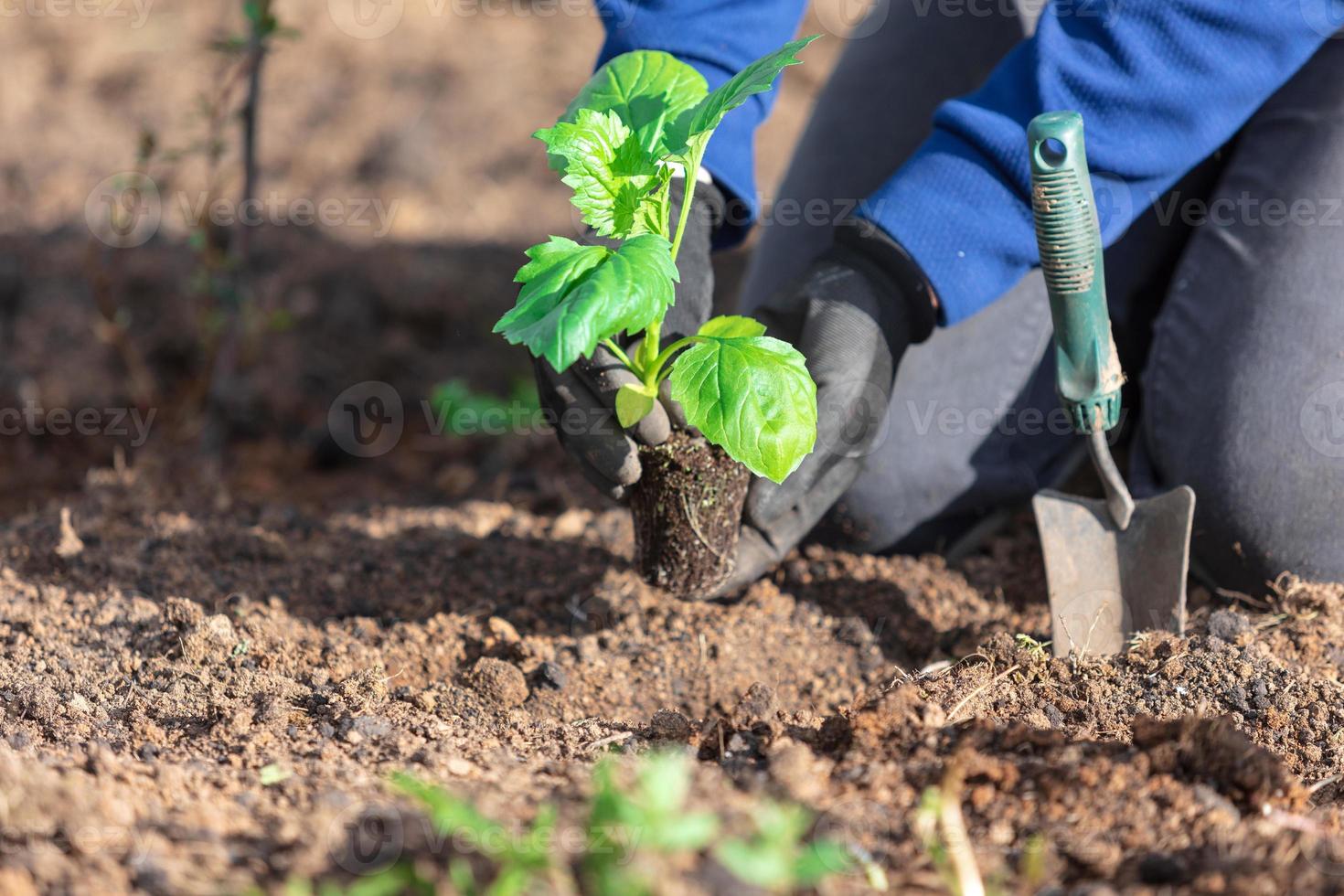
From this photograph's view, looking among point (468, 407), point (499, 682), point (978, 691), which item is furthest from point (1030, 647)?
point (468, 407)

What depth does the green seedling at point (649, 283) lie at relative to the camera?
4.01 feet

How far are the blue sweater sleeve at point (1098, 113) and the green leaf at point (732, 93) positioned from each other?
0.55 meters

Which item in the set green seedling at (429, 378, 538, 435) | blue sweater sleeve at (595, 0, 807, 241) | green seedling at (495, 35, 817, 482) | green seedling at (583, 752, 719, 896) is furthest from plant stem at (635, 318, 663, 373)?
green seedling at (429, 378, 538, 435)

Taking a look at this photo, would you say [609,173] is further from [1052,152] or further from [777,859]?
[777,859]

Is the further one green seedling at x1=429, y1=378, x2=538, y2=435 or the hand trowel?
green seedling at x1=429, y1=378, x2=538, y2=435

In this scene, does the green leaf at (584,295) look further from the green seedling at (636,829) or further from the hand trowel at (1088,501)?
the hand trowel at (1088,501)

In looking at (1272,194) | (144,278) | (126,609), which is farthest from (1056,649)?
(144,278)

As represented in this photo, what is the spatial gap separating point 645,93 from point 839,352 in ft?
1.67

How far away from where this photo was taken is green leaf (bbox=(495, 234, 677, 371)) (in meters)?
1.18

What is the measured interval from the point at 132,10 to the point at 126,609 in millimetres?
3595

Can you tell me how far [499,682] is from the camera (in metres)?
1.57

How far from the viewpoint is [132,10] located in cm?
438

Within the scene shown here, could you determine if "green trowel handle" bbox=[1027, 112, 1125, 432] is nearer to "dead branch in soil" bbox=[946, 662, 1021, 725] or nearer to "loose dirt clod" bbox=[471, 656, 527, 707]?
"dead branch in soil" bbox=[946, 662, 1021, 725]

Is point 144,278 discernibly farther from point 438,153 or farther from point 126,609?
point 126,609
